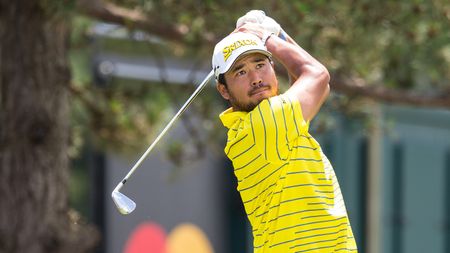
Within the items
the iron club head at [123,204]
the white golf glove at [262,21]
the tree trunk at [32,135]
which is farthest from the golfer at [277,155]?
the tree trunk at [32,135]

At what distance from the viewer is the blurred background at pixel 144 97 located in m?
6.23

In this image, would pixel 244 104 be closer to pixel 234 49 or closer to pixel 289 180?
pixel 234 49

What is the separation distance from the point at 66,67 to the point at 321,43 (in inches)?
56.2

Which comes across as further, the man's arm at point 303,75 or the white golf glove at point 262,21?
the white golf glove at point 262,21

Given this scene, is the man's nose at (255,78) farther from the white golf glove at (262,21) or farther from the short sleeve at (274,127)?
the white golf glove at (262,21)

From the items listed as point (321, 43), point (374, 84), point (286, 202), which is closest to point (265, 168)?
point (286, 202)

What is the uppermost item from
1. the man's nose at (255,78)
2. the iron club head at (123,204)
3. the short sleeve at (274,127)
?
the man's nose at (255,78)

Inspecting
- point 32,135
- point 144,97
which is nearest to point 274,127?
point 32,135

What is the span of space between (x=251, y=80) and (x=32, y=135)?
2.96 m

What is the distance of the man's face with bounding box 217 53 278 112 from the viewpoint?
3.77 m

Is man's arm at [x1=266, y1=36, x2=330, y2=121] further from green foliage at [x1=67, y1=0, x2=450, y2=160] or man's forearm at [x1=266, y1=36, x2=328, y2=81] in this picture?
green foliage at [x1=67, y1=0, x2=450, y2=160]

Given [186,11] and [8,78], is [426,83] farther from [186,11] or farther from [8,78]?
[8,78]

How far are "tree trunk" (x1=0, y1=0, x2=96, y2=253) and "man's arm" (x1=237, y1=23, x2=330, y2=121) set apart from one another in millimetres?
2722

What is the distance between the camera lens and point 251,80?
3773 mm
